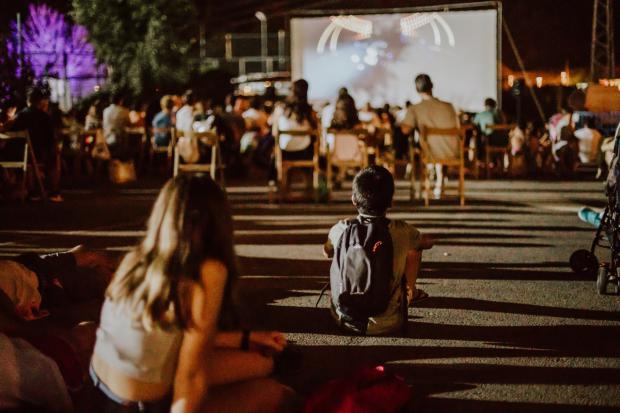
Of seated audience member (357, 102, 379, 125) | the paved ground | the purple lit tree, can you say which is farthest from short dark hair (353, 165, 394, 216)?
the purple lit tree

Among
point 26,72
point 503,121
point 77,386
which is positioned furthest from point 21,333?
point 503,121

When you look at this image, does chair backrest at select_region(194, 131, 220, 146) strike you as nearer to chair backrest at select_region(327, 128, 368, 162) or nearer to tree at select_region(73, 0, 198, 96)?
chair backrest at select_region(327, 128, 368, 162)

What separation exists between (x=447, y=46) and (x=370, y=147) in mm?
8237

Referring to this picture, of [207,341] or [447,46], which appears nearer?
[207,341]

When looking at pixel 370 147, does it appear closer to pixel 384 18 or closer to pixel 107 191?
pixel 107 191

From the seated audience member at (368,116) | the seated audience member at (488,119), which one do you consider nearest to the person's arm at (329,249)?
the seated audience member at (368,116)

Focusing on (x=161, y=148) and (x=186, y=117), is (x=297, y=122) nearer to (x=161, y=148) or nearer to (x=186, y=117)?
(x=186, y=117)

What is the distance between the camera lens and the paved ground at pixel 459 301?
16.1 feet

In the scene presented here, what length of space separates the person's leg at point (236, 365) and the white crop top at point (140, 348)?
448 millimetres

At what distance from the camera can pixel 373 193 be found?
565 centimetres

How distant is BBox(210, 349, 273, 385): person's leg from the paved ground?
0.98 m

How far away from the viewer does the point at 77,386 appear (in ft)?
13.6

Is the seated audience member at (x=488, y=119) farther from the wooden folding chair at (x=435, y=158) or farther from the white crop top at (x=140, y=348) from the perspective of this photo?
the white crop top at (x=140, y=348)

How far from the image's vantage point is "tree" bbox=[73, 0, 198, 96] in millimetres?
29953
